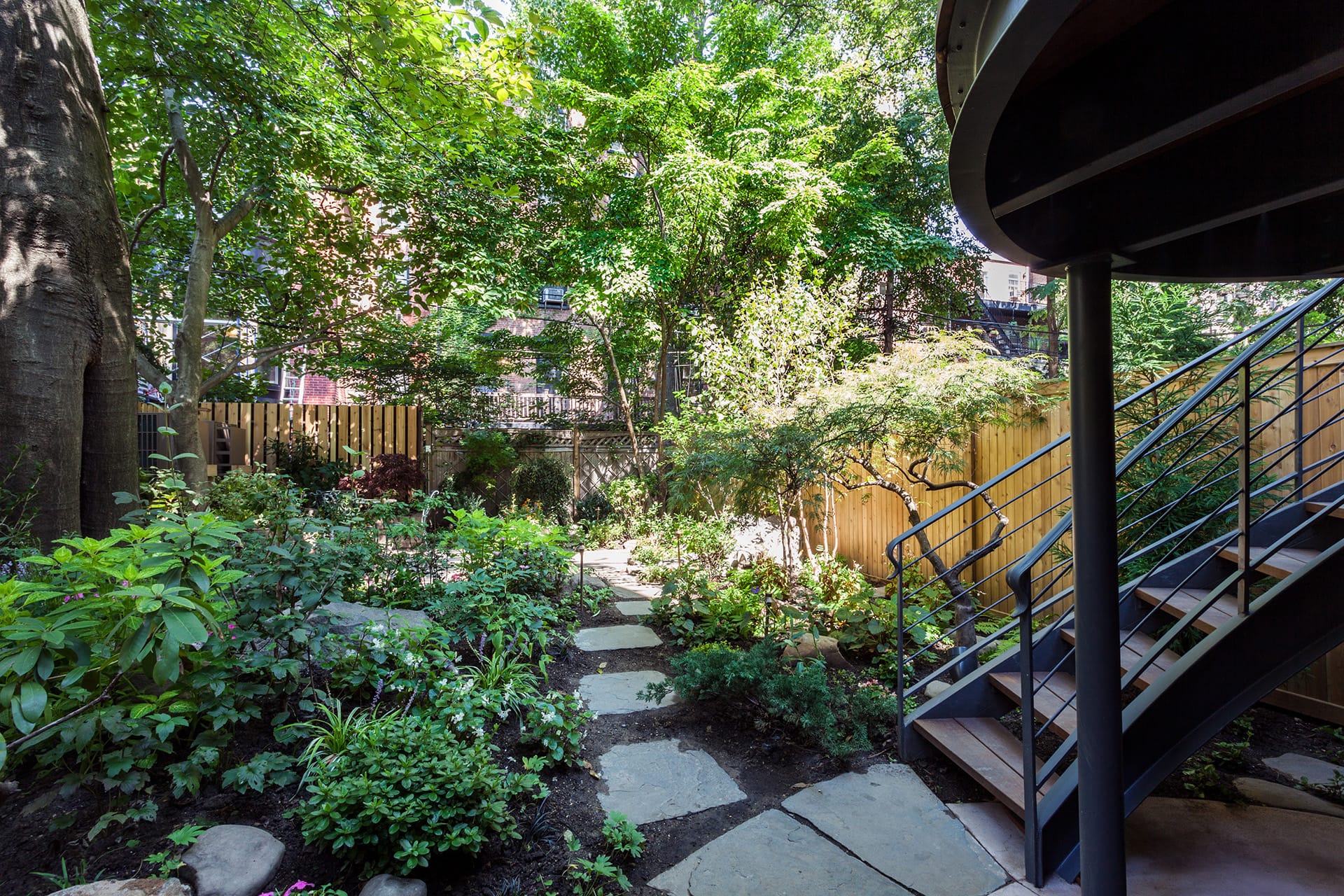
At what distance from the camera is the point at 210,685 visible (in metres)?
2.04

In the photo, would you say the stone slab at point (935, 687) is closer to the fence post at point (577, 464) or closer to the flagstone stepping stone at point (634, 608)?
the flagstone stepping stone at point (634, 608)

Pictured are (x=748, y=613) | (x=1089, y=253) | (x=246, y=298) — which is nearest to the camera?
(x=1089, y=253)

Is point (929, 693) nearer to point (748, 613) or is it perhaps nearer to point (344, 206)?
point (748, 613)

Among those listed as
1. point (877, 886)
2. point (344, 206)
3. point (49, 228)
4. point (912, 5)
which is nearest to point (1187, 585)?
point (877, 886)

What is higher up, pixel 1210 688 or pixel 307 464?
pixel 307 464

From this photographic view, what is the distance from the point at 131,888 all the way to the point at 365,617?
1.86 m

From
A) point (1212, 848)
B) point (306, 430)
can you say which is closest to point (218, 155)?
point (306, 430)

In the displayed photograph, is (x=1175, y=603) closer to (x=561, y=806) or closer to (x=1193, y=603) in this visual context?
(x=1193, y=603)

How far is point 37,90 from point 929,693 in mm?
5184

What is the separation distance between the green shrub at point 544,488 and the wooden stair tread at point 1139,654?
24.3 feet

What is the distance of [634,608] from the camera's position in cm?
538

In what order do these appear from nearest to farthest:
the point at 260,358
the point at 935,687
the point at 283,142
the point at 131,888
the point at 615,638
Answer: the point at 131,888 < the point at 935,687 < the point at 615,638 < the point at 283,142 < the point at 260,358

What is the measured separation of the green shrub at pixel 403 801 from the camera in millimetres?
1830

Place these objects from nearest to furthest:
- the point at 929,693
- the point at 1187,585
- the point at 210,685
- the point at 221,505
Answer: the point at 210,685, the point at 1187,585, the point at 929,693, the point at 221,505
